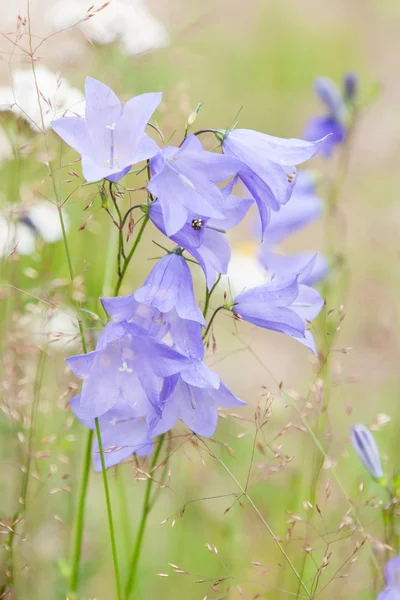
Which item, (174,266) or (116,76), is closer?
(174,266)

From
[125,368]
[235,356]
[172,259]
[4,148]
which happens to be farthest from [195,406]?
[235,356]

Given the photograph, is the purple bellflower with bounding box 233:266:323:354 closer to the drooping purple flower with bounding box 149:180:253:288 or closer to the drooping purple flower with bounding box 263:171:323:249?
the drooping purple flower with bounding box 149:180:253:288

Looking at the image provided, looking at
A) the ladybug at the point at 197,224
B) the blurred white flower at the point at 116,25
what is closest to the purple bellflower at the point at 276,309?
the ladybug at the point at 197,224

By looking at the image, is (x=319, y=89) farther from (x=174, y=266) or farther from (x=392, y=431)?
(x=174, y=266)

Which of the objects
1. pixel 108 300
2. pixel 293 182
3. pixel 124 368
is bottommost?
pixel 124 368

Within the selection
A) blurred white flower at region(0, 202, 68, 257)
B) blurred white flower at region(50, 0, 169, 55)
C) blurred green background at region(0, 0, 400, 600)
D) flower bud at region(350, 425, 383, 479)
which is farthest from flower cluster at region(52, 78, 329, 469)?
blurred white flower at region(50, 0, 169, 55)

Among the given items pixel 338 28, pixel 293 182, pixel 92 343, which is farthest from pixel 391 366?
pixel 338 28

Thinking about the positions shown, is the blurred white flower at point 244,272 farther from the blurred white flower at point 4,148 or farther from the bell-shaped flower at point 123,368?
the bell-shaped flower at point 123,368

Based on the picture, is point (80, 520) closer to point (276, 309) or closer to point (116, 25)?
point (276, 309)
